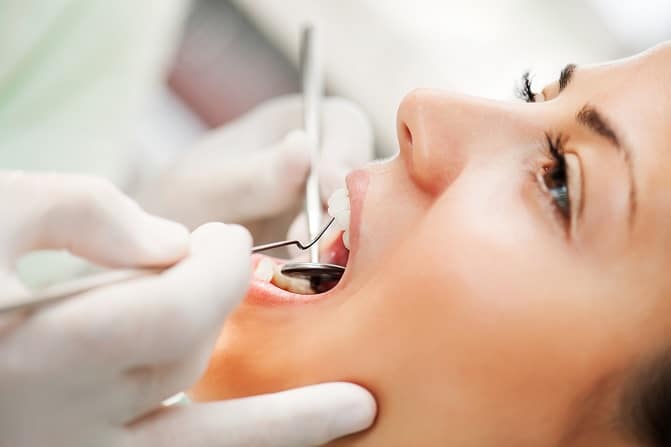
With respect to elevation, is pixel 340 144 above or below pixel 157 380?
above

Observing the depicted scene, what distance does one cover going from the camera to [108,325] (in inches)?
20.1

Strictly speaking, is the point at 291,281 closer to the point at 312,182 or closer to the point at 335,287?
the point at 335,287

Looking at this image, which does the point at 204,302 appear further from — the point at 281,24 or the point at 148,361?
the point at 281,24

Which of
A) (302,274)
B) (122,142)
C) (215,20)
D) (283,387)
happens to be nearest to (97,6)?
(122,142)

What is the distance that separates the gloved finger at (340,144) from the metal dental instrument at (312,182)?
17mm

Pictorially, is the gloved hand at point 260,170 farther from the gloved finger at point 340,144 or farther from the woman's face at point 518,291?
the woman's face at point 518,291

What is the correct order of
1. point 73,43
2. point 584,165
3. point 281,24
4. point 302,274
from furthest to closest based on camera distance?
point 281,24 → point 73,43 → point 302,274 → point 584,165

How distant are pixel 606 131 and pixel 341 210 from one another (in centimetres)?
32

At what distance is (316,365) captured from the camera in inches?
28.5

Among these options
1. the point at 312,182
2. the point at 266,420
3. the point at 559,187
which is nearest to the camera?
the point at 266,420

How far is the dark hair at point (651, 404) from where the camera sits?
680 mm

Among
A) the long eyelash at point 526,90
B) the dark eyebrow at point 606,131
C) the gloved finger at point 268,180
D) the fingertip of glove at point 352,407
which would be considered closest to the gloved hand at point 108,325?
the fingertip of glove at point 352,407

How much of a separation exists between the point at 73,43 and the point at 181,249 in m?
0.90

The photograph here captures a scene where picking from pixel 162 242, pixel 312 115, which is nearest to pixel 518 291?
pixel 162 242
